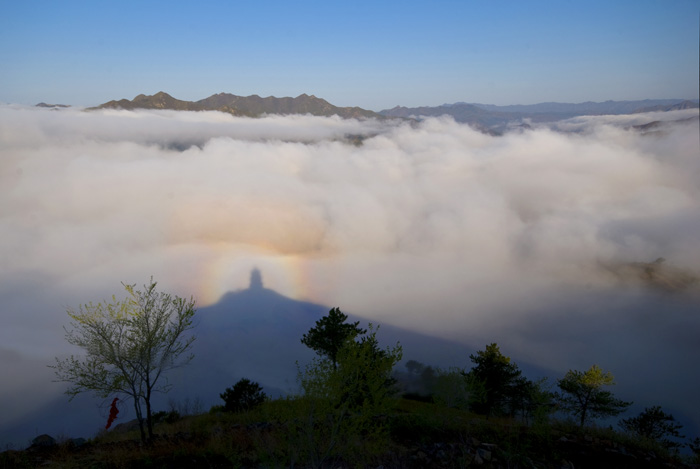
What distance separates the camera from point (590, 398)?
121 ft

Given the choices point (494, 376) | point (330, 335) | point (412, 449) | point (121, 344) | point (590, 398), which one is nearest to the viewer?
point (412, 449)

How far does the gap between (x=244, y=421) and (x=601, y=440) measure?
21.4 m

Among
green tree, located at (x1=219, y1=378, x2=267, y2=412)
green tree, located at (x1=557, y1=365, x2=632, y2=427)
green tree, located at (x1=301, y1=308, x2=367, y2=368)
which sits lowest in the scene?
green tree, located at (x1=557, y1=365, x2=632, y2=427)

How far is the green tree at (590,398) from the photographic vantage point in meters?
36.1

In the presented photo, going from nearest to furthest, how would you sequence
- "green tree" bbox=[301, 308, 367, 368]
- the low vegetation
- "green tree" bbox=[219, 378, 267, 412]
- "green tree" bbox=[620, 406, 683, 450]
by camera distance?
the low vegetation, "green tree" bbox=[219, 378, 267, 412], "green tree" bbox=[620, 406, 683, 450], "green tree" bbox=[301, 308, 367, 368]

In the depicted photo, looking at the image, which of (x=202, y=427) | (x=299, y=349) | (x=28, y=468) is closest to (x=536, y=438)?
(x=202, y=427)

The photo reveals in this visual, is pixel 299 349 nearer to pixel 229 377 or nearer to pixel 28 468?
pixel 229 377

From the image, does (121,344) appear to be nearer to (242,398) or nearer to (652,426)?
(242,398)

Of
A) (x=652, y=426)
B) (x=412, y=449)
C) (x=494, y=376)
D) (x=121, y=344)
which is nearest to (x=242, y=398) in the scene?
(x=121, y=344)

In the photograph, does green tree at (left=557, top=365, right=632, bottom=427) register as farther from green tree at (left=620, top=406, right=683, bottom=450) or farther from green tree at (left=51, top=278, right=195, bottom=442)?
green tree at (left=51, top=278, right=195, bottom=442)

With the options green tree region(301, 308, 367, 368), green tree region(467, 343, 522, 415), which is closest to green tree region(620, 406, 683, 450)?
green tree region(467, 343, 522, 415)

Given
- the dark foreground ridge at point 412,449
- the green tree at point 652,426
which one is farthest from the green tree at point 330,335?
the green tree at point 652,426

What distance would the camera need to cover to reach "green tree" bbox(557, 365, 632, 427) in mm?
36125

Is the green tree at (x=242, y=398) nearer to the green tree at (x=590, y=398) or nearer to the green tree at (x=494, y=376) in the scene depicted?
the green tree at (x=494, y=376)
